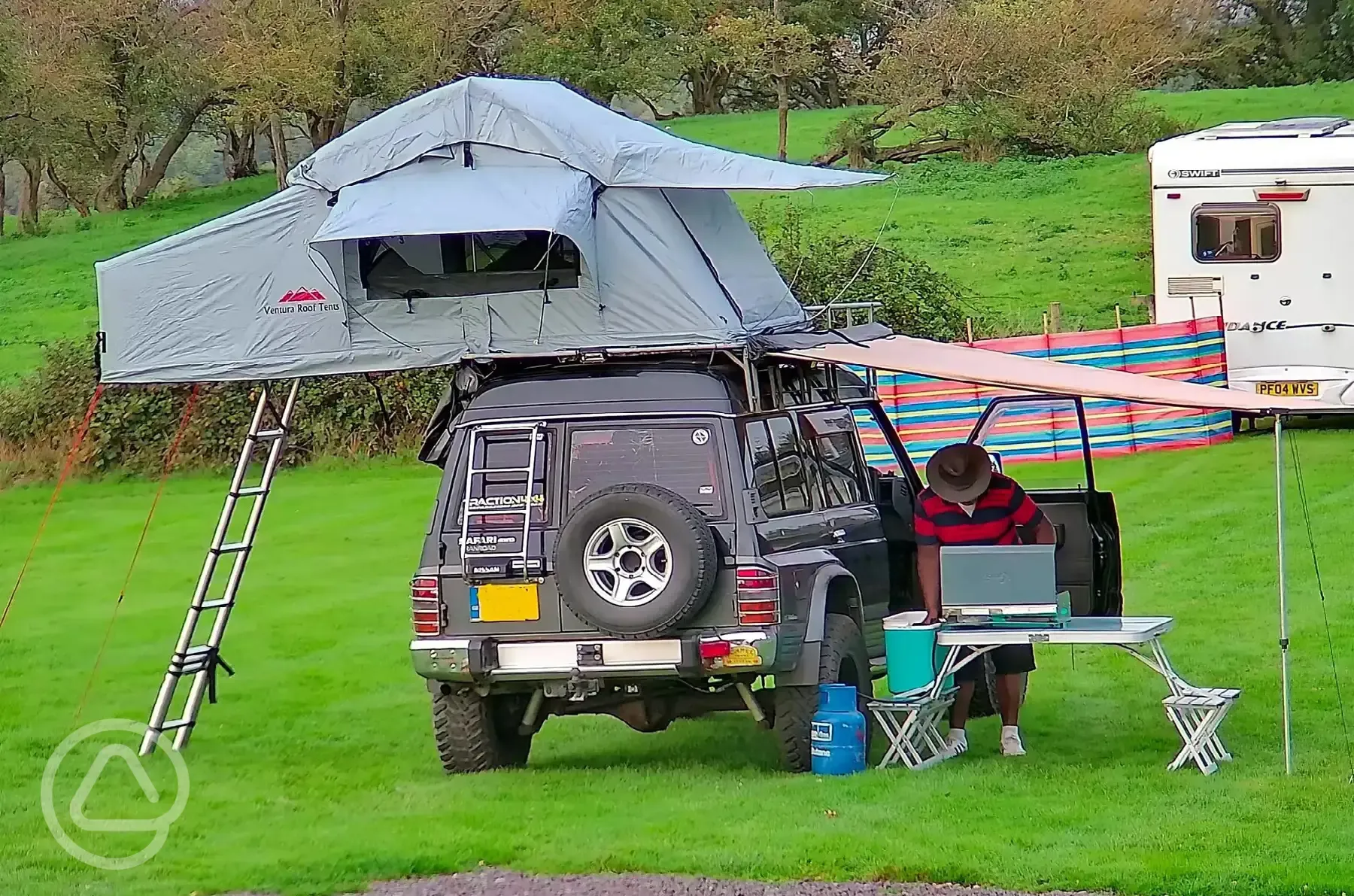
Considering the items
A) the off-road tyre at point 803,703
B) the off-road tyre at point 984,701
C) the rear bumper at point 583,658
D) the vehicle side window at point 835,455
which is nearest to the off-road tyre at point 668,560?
the rear bumper at point 583,658

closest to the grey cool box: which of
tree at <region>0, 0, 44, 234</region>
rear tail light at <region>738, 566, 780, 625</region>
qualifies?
rear tail light at <region>738, 566, 780, 625</region>

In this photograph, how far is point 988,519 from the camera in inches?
398

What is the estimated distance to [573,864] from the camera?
25.9 feet

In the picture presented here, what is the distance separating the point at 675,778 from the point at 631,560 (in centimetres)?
125

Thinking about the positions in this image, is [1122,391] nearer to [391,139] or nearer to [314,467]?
[391,139]

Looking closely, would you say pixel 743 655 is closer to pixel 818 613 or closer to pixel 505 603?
pixel 818 613

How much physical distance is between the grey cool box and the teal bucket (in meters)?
0.18

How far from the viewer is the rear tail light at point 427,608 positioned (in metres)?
9.45

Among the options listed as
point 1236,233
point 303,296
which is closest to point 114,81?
point 1236,233

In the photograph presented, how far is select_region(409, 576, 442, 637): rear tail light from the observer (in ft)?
31.0

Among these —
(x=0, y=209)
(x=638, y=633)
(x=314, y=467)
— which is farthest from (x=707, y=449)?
(x=0, y=209)

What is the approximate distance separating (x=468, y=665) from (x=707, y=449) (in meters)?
1.49

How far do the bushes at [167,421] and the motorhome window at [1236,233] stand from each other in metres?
9.11

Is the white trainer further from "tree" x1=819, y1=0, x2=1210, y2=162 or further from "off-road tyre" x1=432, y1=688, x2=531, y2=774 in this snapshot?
"tree" x1=819, y1=0, x2=1210, y2=162
